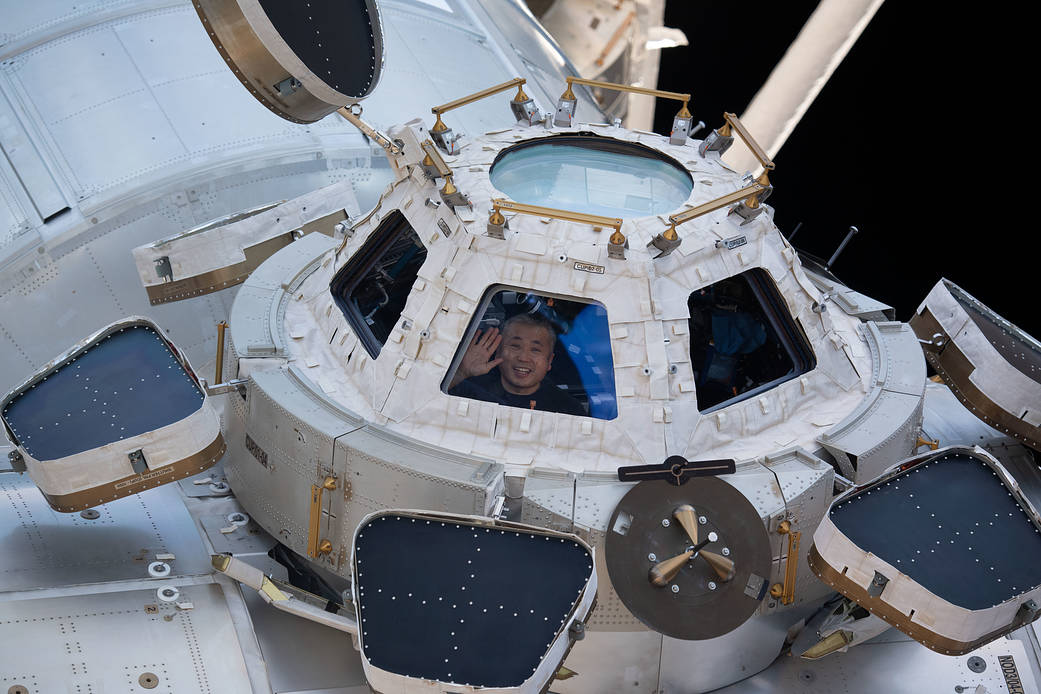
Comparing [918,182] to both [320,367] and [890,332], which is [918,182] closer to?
[890,332]

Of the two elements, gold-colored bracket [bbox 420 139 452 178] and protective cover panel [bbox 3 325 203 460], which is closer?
protective cover panel [bbox 3 325 203 460]

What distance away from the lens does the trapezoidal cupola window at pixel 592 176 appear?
719 centimetres

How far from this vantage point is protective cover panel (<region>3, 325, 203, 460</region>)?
6.57 m

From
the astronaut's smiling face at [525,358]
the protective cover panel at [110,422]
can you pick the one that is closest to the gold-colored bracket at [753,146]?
the astronaut's smiling face at [525,358]

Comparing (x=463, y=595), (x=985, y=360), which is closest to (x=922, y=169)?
(x=985, y=360)

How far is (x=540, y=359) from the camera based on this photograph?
6.70 metres

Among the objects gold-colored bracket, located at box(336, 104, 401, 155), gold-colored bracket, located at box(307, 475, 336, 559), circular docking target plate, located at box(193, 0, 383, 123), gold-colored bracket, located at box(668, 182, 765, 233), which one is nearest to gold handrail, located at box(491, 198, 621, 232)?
gold-colored bracket, located at box(668, 182, 765, 233)

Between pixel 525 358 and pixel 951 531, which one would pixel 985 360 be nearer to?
pixel 951 531

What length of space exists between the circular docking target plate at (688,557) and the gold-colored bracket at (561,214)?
1438mm

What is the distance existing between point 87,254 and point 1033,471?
22.6 feet

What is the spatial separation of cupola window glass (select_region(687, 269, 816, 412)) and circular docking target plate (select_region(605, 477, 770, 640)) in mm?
894

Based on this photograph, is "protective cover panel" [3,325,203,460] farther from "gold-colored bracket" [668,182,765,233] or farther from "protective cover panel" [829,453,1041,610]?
"protective cover panel" [829,453,1041,610]

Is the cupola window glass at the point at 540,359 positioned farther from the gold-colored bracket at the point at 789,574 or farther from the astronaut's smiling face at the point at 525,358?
the gold-colored bracket at the point at 789,574

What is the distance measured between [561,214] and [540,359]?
807 mm
